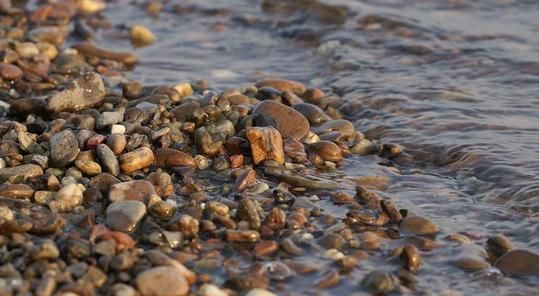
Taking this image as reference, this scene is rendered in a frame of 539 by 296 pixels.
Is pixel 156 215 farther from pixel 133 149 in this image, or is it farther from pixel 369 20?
pixel 369 20

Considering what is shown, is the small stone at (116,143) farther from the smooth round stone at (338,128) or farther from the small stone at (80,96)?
the smooth round stone at (338,128)

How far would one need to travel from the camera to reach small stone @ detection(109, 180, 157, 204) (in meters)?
4.29

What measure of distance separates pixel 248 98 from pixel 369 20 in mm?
3278

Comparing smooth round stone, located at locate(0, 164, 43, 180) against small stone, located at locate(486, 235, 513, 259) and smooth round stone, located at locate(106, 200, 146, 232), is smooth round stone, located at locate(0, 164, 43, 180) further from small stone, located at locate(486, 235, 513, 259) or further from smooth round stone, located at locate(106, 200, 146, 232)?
small stone, located at locate(486, 235, 513, 259)

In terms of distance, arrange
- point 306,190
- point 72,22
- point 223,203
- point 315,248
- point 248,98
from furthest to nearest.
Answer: point 72,22 → point 248,98 → point 306,190 → point 223,203 → point 315,248

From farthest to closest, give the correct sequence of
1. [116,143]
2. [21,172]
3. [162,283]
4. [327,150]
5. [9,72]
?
[9,72]
[327,150]
[116,143]
[21,172]
[162,283]

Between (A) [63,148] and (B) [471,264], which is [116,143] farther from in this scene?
(B) [471,264]

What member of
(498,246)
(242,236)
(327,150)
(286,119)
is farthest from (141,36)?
(498,246)

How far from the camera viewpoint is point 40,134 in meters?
5.15

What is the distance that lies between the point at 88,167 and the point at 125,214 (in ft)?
1.86

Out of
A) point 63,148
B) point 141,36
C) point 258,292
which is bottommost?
point 141,36

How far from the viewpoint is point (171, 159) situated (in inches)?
192

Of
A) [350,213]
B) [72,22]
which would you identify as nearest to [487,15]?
[72,22]

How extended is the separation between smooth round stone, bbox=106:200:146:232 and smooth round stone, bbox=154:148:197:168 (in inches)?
27.2
